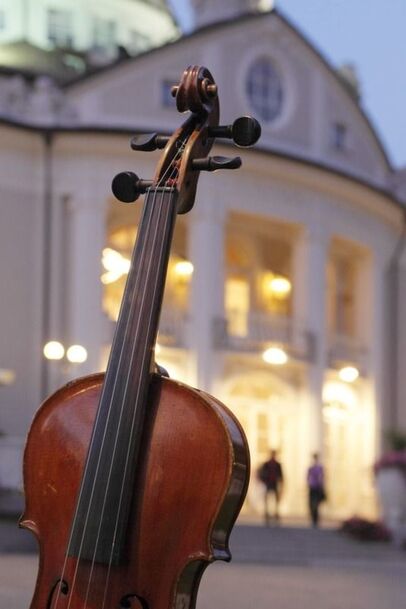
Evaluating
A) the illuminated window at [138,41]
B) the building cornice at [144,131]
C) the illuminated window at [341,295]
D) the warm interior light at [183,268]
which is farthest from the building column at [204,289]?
the illuminated window at [138,41]

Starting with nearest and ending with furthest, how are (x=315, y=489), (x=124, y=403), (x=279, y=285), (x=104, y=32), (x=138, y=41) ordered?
(x=124, y=403) < (x=315, y=489) < (x=279, y=285) < (x=104, y=32) < (x=138, y=41)

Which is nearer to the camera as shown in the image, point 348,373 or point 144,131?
point 144,131

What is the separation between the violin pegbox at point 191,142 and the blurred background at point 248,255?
70.1 ft

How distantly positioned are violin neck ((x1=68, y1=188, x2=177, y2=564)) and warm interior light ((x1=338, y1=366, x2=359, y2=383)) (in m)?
28.1

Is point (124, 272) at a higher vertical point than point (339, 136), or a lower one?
lower

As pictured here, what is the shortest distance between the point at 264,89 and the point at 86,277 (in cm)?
637

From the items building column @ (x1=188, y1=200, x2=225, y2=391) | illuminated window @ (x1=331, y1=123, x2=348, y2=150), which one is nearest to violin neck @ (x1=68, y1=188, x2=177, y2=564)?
building column @ (x1=188, y1=200, x2=225, y2=391)

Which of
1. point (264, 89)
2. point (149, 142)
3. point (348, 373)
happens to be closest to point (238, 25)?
point (264, 89)

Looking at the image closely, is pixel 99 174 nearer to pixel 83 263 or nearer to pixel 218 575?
pixel 83 263

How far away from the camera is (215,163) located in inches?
227

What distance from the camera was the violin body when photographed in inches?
203

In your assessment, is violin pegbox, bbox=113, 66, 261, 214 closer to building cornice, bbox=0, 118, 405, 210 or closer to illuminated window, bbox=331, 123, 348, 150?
building cornice, bbox=0, 118, 405, 210

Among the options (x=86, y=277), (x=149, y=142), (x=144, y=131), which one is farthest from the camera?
(x=144, y=131)

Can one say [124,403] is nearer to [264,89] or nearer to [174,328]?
[174,328]
